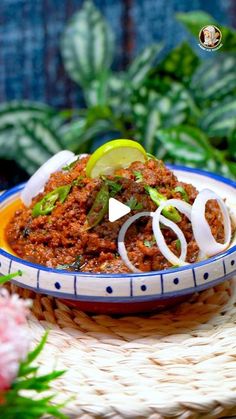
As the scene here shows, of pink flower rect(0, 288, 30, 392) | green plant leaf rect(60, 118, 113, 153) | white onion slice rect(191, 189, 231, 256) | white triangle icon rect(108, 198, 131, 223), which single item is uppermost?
green plant leaf rect(60, 118, 113, 153)

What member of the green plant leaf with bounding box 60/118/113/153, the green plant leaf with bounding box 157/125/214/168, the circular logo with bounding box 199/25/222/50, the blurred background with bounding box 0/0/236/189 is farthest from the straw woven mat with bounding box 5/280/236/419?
the green plant leaf with bounding box 60/118/113/153

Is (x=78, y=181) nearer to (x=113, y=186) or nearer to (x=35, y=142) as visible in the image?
(x=113, y=186)

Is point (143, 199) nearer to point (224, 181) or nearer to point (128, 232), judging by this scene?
point (128, 232)

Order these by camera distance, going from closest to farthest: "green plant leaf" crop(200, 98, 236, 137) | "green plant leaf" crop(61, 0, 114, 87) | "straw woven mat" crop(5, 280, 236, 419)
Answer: "straw woven mat" crop(5, 280, 236, 419), "green plant leaf" crop(200, 98, 236, 137), "green plant leaf" crop(61, 0, 114, 87)

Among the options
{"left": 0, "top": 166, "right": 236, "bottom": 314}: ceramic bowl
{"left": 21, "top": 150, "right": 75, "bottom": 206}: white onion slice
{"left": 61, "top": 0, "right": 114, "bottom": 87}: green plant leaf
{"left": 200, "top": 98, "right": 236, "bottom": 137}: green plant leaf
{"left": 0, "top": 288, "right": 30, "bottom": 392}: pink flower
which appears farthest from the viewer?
{"left": 61, "top": 0, "right": 114, "bottom": 87}: green plant leaf

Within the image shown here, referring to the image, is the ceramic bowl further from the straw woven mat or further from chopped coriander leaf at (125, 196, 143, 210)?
chopped coriander leaf at (125, 196, 143, 210)

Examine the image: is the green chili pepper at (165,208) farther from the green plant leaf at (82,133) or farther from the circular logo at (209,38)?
the green plant leaf at (82,133)
